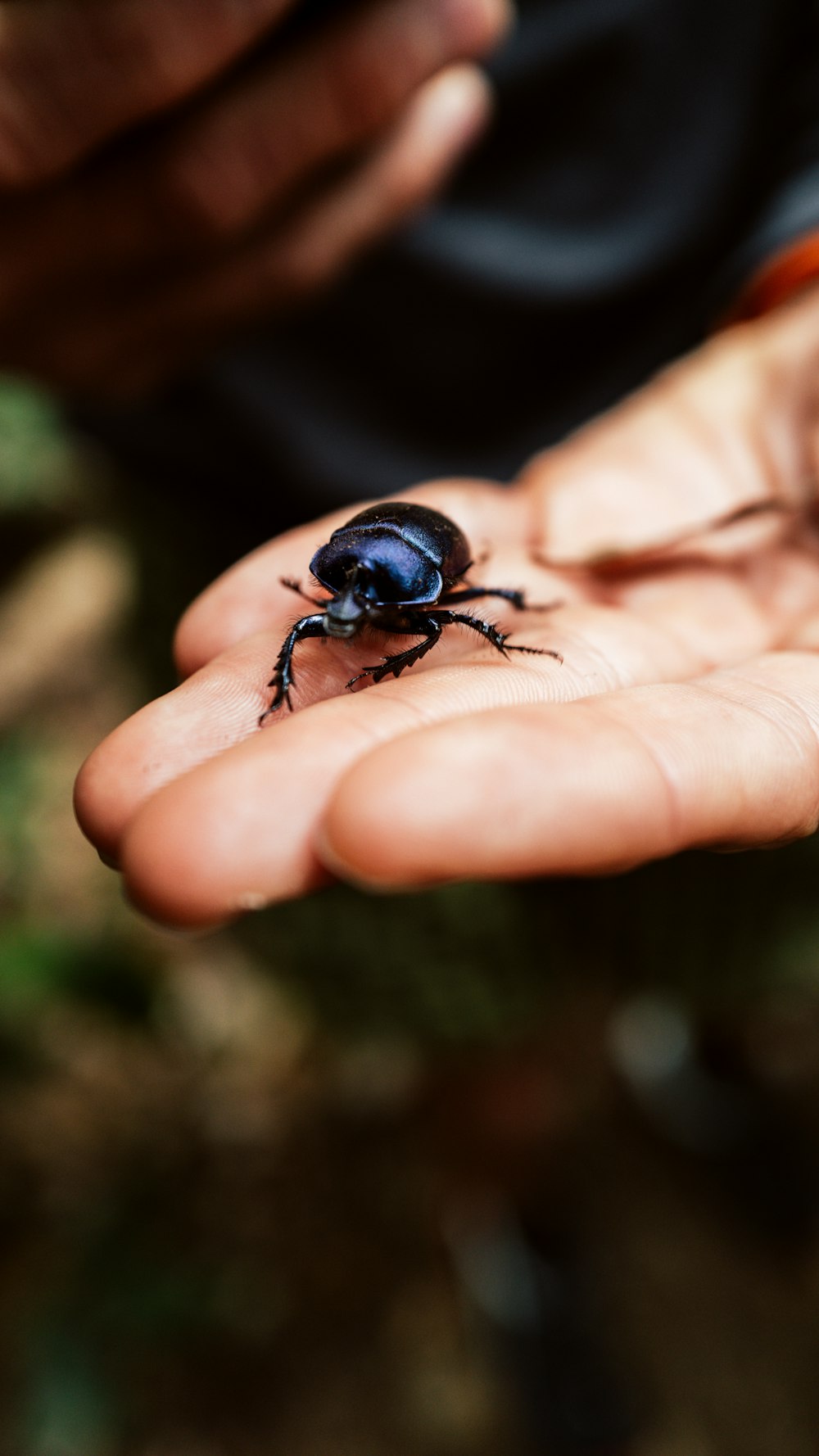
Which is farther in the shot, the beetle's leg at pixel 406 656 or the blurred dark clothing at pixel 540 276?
the blurred dark clothing at pixel 540 276

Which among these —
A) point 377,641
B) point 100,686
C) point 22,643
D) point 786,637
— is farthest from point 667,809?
point 22,643

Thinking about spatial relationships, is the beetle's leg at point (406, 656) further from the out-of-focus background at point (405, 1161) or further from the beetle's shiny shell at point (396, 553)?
the out-of-focus background at point (405, 1161)

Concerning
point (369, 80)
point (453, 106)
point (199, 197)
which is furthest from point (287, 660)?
point (453, 106)

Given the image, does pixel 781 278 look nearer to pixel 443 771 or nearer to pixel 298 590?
pixel 298 590

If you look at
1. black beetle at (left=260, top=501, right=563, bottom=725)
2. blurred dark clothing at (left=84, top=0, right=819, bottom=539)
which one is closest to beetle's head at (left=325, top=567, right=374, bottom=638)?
black beetle at (left=260, top=501, right=563, bottom=725)

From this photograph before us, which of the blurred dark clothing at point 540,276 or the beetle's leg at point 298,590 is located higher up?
the blurred dark clothing at point 540,276

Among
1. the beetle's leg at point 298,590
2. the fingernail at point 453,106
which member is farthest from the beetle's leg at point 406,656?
the fingernail at point 453,106
